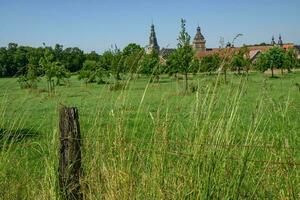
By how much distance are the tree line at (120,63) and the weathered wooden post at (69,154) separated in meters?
0.66

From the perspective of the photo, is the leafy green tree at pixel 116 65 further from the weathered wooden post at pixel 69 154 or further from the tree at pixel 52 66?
the tree at pixel 52 66

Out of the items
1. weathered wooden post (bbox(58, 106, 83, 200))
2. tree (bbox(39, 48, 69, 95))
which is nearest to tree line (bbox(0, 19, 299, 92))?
tree (bbox(39, 48, 69, 95))

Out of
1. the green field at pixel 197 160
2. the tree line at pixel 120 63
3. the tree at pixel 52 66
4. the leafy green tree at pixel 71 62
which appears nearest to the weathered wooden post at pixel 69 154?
the green field at pixel 197 160

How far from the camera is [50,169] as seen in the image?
3656 millimetres

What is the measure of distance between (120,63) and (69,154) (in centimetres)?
95

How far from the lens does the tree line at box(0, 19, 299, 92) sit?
3584mm

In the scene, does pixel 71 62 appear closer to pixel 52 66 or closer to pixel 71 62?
pixel 71 62

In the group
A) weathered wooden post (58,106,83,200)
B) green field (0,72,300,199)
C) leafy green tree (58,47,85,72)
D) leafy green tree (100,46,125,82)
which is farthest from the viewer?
leafy green tree (58,47,85,72)

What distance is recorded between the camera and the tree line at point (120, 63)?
3.58 metres

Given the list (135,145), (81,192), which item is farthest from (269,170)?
(81,192)

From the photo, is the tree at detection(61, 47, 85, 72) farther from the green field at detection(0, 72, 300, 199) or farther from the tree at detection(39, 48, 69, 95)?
the green field at detection(0, 72, 300, 199)

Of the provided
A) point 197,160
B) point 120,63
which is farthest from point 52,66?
point 197,160

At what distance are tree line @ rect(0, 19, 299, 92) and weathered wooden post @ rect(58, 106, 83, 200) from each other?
0.66 metres

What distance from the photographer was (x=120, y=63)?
3791 mm
